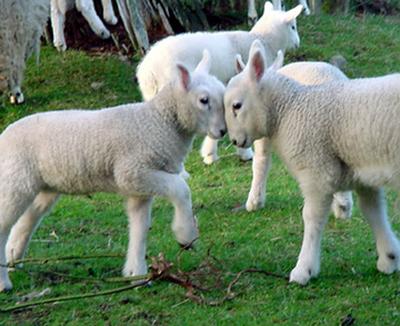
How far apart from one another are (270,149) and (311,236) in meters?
2.03

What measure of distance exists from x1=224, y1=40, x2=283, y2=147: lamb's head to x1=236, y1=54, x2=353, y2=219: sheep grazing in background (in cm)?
57

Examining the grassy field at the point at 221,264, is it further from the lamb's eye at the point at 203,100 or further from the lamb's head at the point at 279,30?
the lamb's head at the point at 279,30

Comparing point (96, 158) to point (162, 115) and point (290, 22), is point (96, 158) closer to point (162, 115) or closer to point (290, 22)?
point (162, 115)

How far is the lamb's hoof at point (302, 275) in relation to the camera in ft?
20.6

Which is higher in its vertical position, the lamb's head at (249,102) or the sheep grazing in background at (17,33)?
the lamb's head at (249,102)

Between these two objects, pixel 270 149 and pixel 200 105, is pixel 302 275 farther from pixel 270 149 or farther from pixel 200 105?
pixel 270 149

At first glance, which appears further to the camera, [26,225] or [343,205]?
[343,205]

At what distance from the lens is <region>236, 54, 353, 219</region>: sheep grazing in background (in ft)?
24.2

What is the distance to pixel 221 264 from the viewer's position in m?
6.85

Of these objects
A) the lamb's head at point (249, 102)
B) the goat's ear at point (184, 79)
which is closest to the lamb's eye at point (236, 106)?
the lamb's head at point (249, 102)

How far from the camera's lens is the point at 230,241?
7.52m

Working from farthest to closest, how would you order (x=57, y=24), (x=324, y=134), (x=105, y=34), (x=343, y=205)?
(x=105, y=34) < (x=57, y=24) < (x=343, y=205) < (x=324, y=134)

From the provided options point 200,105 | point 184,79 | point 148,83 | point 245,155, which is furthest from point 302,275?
point 245,155

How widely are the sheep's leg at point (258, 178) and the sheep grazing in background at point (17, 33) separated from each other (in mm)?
3752
